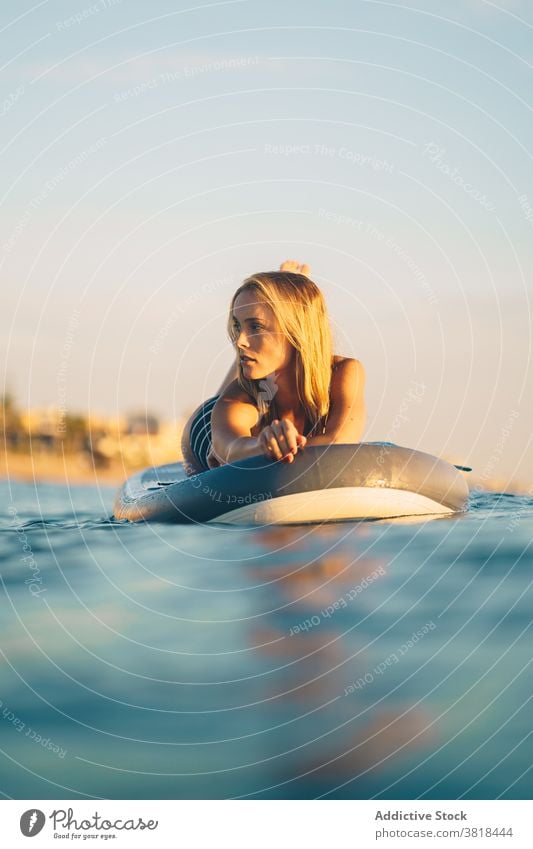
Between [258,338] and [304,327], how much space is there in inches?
11.4

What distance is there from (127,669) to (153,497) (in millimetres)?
3167

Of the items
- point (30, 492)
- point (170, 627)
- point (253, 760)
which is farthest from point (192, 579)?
point (30, 492)

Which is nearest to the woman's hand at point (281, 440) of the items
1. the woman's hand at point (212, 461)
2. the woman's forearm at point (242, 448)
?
the woman's forearm at point (242, 448)

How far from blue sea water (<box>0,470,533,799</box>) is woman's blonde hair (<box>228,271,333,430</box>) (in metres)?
0.91

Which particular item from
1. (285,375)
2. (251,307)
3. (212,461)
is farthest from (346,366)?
(212,461)

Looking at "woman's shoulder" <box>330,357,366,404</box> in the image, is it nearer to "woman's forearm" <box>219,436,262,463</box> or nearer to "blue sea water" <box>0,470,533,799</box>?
"woman's forearm" <box>219,436,262,463</box>

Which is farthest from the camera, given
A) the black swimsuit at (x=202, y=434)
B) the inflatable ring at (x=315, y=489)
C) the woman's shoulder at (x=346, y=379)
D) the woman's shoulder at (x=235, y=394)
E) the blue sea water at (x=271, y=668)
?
the black swimsuit at (x=202, y=434)

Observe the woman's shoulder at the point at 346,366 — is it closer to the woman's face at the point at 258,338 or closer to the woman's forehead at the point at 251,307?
the woman's face at the point at 258,338

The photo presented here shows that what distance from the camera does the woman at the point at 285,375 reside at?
6.25 metres

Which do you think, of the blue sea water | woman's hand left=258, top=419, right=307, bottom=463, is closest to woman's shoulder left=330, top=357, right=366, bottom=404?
woman's hand left=258, top=419, right=307, bottom=463

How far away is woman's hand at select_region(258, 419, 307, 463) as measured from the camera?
5922 millimetres

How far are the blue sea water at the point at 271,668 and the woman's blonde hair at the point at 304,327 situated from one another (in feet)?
3.00

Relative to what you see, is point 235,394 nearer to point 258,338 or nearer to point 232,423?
point 232,423

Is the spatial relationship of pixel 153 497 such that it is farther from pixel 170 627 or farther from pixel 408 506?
pixel 170 627
